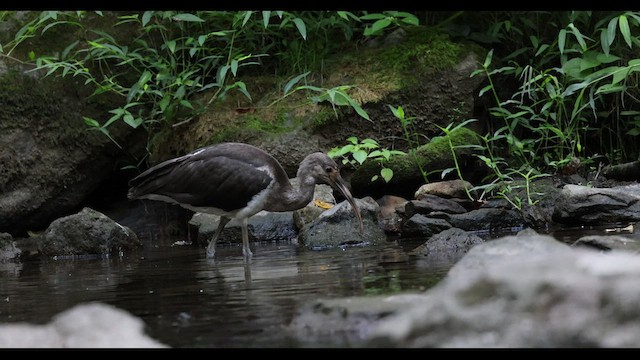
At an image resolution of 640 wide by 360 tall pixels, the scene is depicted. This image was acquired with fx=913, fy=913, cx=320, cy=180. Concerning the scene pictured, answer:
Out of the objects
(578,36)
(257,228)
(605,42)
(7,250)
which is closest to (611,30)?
(605,42)

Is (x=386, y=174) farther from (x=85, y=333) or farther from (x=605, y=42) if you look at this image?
(x=85, y=333)

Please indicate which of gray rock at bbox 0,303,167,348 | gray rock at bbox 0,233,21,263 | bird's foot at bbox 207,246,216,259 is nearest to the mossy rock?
bird's foot at bbox 207,246,216,259

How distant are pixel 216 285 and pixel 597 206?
3787mm

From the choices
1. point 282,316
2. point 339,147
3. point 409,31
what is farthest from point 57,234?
point 282,316

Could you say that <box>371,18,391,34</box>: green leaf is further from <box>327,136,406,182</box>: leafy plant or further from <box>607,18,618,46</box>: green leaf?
<box>607,18,618,46</box>: green leaf

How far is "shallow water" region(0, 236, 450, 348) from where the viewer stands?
13.1ft

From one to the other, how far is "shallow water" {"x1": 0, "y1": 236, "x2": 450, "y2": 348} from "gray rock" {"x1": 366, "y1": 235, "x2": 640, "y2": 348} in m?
0.47

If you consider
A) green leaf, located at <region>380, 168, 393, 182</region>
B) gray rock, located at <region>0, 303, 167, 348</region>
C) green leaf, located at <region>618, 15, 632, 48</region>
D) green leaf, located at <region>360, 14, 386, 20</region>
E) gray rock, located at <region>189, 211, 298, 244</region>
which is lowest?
gray rock, located at <region>0, 303, 167, 348</region>

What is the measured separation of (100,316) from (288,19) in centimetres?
656

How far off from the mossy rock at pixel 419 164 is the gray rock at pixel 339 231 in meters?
1.01

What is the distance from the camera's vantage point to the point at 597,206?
7.88 m

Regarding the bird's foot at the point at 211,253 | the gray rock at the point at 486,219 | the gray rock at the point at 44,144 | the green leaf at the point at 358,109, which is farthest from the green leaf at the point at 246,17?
the gray rock at the point at 486,219

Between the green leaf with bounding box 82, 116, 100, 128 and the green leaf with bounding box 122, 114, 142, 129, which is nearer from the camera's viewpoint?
the green leaf with bounding box 122, 114, 142, 129

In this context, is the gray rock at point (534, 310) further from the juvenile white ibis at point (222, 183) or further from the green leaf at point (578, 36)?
the green leaf at point (578, 36)
